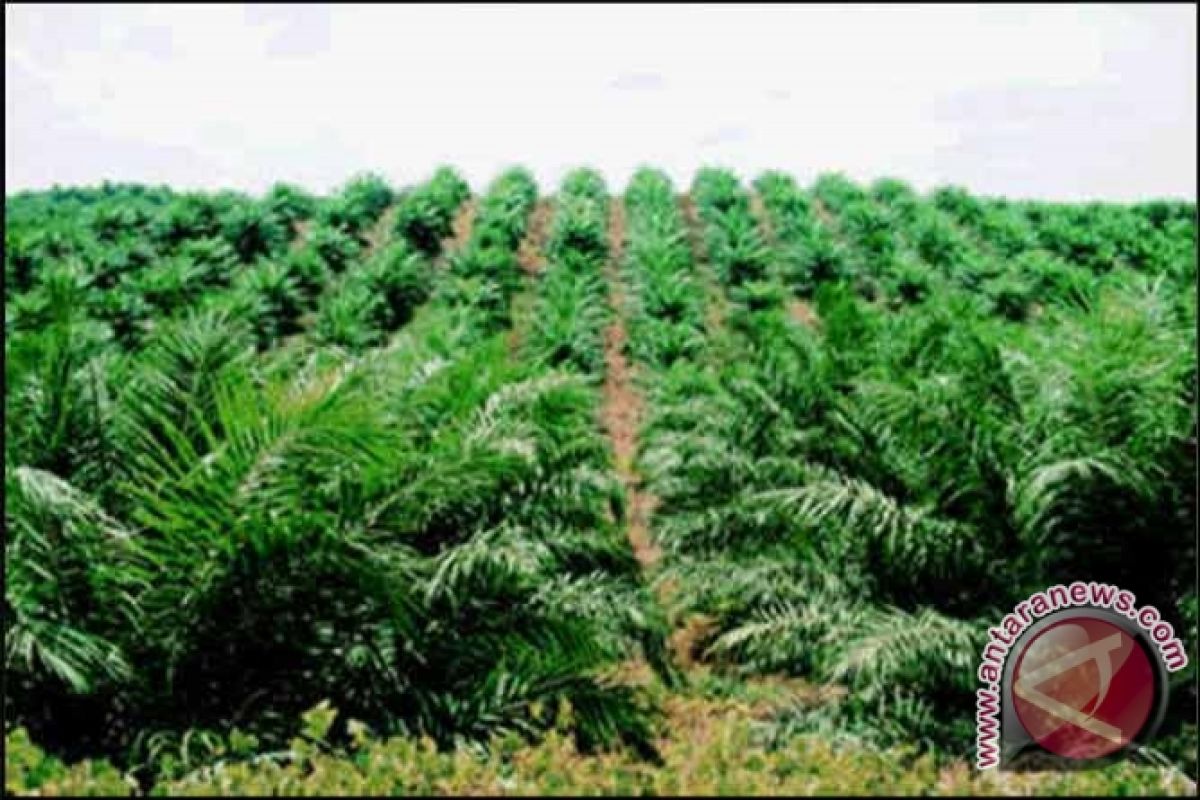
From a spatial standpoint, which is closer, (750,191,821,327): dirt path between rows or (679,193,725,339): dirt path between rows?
(750,191,821,327): dirt path between rows

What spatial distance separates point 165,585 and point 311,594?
69 centimetres

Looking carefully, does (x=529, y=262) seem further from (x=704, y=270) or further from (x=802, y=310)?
(x=802, y=310)

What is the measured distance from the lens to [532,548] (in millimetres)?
7223

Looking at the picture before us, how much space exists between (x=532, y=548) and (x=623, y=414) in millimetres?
10354

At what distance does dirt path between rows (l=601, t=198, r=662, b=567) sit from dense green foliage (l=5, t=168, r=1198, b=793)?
1366mm

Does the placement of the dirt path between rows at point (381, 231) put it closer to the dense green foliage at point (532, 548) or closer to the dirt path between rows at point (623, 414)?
the dirt path between rows at point (623, 414)

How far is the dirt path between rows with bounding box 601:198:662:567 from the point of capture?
12336 millimetres

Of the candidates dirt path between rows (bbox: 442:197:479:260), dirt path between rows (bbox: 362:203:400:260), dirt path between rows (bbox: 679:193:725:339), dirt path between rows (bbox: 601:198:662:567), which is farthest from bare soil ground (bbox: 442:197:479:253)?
dirt path between rows (bbox: 679:193:725:339)

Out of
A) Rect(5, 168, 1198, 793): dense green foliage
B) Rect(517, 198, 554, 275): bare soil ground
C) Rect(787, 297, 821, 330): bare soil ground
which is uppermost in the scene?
Rect(517, 198, 554, 275): bare soil ground

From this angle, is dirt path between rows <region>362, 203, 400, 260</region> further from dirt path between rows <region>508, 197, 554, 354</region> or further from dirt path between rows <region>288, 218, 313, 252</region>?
dirt path between rows <region>508, 197, 554, 354</region>

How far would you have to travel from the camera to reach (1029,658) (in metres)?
6.46

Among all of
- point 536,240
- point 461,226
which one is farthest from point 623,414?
point 461,226

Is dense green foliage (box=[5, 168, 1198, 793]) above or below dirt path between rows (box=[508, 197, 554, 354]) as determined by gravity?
below

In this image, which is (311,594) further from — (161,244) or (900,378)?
(161,244)
